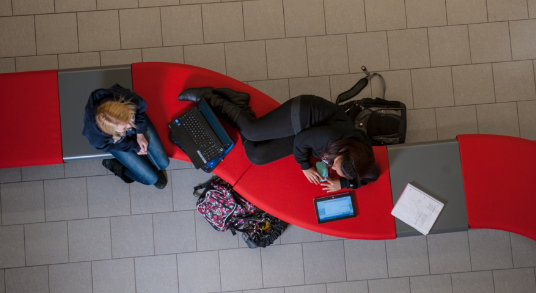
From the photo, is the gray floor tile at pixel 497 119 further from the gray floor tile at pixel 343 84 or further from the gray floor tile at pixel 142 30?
the gray floor tile at pixel 142 30

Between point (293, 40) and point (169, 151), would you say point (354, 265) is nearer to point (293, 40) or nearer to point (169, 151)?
point (169, 151)

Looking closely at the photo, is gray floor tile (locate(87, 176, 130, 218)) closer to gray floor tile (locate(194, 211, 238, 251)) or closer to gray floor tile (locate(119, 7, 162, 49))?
gray floor tile (locate(194, 211, 238, 251))

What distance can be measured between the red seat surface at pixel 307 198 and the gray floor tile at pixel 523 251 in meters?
1.58

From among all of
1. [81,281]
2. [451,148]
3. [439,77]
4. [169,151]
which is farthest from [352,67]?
[81,281]

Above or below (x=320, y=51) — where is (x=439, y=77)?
below

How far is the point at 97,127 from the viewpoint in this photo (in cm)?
196

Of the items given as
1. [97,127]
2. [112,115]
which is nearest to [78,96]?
[97,127]

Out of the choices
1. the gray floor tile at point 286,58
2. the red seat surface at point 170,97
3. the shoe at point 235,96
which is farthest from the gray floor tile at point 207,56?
the shoe at point 235,96

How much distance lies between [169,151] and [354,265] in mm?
1928

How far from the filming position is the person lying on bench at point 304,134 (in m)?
1.84

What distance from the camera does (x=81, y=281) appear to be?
114 inches

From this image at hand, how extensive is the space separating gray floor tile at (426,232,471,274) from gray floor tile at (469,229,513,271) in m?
0.06

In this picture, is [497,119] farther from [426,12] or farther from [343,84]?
[343,84]

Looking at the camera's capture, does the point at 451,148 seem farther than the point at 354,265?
No
